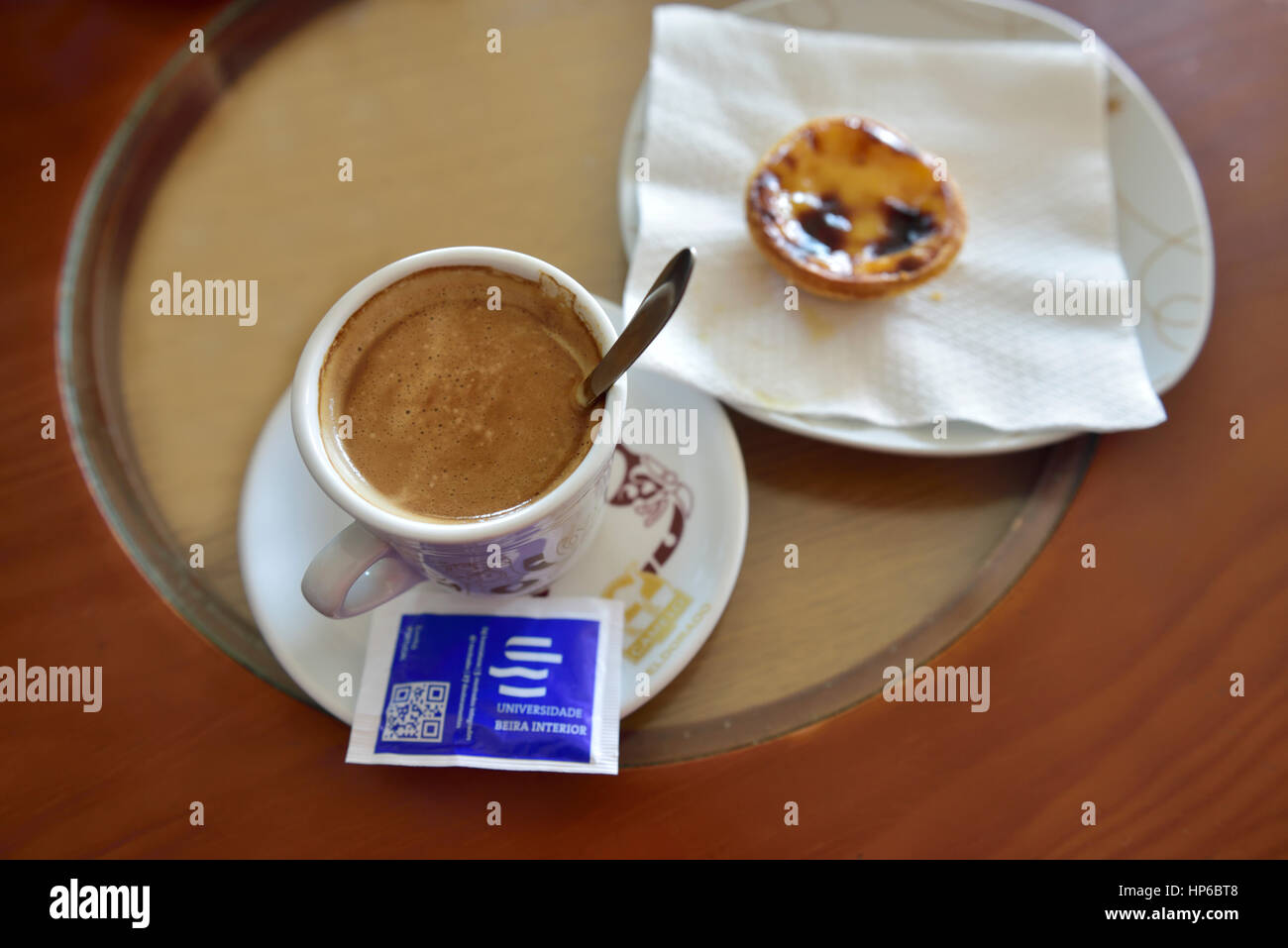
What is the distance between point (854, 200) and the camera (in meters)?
1.11

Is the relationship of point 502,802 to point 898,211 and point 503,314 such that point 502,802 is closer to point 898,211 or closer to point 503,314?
point 503,314

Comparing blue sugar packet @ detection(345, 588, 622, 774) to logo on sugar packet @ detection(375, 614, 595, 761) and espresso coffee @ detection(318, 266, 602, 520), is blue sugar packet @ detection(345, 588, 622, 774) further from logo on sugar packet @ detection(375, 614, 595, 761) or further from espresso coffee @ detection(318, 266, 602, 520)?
espresso coffee @ detection(318, 266, 602, 520)

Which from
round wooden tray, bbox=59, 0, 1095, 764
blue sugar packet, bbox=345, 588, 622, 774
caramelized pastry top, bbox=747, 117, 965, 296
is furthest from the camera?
caramelized pastry top, bbox=747, 117, 965, 296

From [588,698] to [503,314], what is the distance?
1.26ft

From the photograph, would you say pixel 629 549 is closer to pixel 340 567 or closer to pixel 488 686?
pixel 488 686

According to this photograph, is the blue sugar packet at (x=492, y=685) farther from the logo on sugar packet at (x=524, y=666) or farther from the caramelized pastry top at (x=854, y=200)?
the caramelized pastry top at (x=854, y=200)

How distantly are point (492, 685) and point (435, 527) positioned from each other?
0.22 meters

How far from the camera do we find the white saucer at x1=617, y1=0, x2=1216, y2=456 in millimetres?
954

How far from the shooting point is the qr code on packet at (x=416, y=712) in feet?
2.61

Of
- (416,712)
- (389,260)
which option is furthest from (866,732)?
(389,260)

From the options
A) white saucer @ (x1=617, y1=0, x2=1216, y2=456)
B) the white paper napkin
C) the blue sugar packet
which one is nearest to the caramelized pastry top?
the white paper napkin

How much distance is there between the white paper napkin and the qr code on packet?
427 mm

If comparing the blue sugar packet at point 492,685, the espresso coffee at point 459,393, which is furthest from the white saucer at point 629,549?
the espresso coffee at point 459,393

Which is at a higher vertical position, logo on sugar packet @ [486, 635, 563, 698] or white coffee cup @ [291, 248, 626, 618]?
white coffee cup @ [291, 248, 626, 618]
